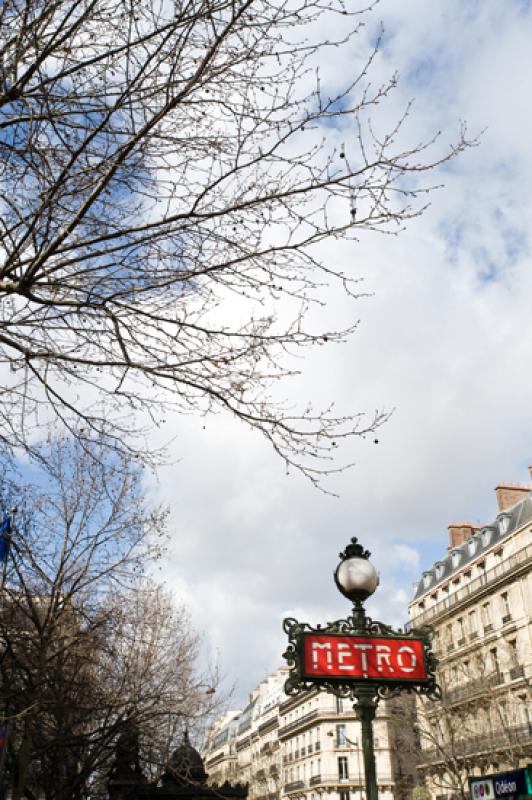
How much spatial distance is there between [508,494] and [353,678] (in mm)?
39470

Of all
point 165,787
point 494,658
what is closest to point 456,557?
point 494,658

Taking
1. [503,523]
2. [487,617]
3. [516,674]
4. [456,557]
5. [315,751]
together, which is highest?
[456,557]

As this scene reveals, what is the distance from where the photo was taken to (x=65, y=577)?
11.7 meters

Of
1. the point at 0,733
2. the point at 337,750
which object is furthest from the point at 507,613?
the point at 0,733

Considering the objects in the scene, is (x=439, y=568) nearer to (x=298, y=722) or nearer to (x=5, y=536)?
(x=298, y=722)

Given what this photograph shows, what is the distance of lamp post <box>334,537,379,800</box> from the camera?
4395mm

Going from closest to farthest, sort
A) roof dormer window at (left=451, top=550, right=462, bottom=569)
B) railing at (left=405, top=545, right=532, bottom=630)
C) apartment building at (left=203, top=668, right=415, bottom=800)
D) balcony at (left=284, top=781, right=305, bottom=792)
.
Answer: railing at (left=405, top=545, right=532, bottom=630)
roof dormer window at (left=451, top=550, right=462, bottom=569)
apartment building at (left=203, top=668, right=415, bottom=800)
balcony at (left=284, top=781, right=305, bottom=792)

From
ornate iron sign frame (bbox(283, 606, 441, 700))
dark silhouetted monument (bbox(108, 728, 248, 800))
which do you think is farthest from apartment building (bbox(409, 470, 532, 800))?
ornate iron sign frame (bbox(283, 606, 441, 700))

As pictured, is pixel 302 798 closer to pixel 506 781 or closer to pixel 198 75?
pixel 506 781

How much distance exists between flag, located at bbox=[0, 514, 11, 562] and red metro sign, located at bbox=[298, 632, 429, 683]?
499cm

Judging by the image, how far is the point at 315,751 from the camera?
58.9 metres

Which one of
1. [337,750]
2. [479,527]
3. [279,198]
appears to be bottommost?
[279,198]

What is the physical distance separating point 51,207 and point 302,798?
2678 inches

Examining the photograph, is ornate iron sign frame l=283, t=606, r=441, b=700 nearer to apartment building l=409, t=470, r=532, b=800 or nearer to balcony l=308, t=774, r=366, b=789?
apartment building l=409, t=470, r=532, b=800
